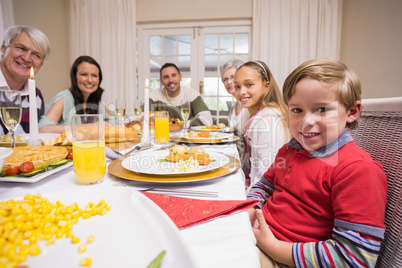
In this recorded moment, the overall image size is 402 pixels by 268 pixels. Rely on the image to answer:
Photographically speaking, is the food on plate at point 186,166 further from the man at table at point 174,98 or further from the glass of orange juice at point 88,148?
the man at table at point 174,98

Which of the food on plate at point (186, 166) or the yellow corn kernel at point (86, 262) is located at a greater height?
the food on plate at point (186, 166)

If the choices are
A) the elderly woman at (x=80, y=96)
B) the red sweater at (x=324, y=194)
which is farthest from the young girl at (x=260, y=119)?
the elderly woman at (x=80, y=96)

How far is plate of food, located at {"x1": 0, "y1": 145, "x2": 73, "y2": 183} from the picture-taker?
2.30 feet

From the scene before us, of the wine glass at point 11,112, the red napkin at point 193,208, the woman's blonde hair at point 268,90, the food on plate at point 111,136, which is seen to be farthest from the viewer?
the woman's blonde hair at point 268,90

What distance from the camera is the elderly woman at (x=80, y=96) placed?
265cm

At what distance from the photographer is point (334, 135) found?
0.79m

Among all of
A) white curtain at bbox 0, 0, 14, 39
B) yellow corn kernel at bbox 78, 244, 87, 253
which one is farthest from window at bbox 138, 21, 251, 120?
yellow corn kernel at bbox 78, 244, 87, 253

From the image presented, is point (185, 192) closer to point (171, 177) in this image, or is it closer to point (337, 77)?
Answer: point (171, 177)

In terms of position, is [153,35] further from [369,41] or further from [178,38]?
[369,41]

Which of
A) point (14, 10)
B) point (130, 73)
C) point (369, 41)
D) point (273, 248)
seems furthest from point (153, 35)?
point (273, 248)

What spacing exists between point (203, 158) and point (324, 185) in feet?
1.33

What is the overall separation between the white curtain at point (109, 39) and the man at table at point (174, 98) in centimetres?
98

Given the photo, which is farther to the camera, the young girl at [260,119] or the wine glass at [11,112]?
the young girl at [260,119]

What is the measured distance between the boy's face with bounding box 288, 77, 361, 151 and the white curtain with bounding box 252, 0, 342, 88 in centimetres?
366
